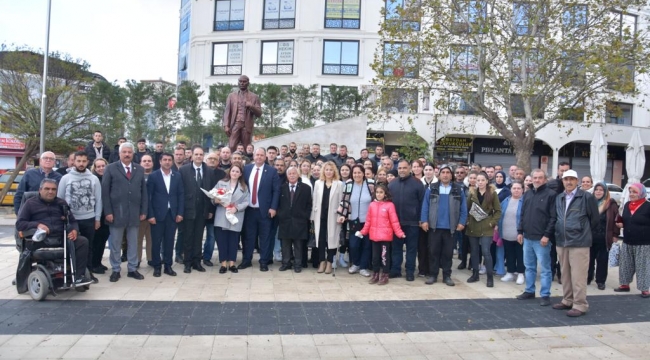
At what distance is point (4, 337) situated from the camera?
203 inches

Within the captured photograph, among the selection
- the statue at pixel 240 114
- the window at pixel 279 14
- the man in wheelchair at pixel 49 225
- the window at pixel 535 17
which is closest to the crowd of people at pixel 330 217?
the man in wheelchair at pixel 49 225

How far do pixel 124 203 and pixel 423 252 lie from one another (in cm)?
505

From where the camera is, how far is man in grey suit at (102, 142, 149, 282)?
7.50m

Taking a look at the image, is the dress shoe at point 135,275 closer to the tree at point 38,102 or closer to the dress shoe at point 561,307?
the dress shoe at point 561,307

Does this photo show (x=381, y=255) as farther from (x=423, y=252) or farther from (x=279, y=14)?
(x=279, y=14)

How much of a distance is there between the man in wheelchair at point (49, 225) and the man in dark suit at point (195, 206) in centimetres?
183

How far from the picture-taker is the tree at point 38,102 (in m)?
20.1

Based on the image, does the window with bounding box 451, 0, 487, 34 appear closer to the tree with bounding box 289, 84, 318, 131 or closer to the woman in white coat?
the woman in white coat

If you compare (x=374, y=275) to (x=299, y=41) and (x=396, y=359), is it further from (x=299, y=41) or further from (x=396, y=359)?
(x=299, y=41)

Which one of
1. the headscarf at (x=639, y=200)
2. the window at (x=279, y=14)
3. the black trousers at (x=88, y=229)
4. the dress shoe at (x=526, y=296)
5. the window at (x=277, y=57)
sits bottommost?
the dress shoe at (x=526, y=296)

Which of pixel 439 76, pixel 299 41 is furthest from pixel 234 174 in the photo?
pixel 299 41

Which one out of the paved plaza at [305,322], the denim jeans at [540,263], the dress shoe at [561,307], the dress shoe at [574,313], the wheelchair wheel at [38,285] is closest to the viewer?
the paved plaza at [305,322]

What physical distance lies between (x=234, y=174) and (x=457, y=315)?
425 cm

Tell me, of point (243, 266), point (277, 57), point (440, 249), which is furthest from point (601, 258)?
point (277, 57)
